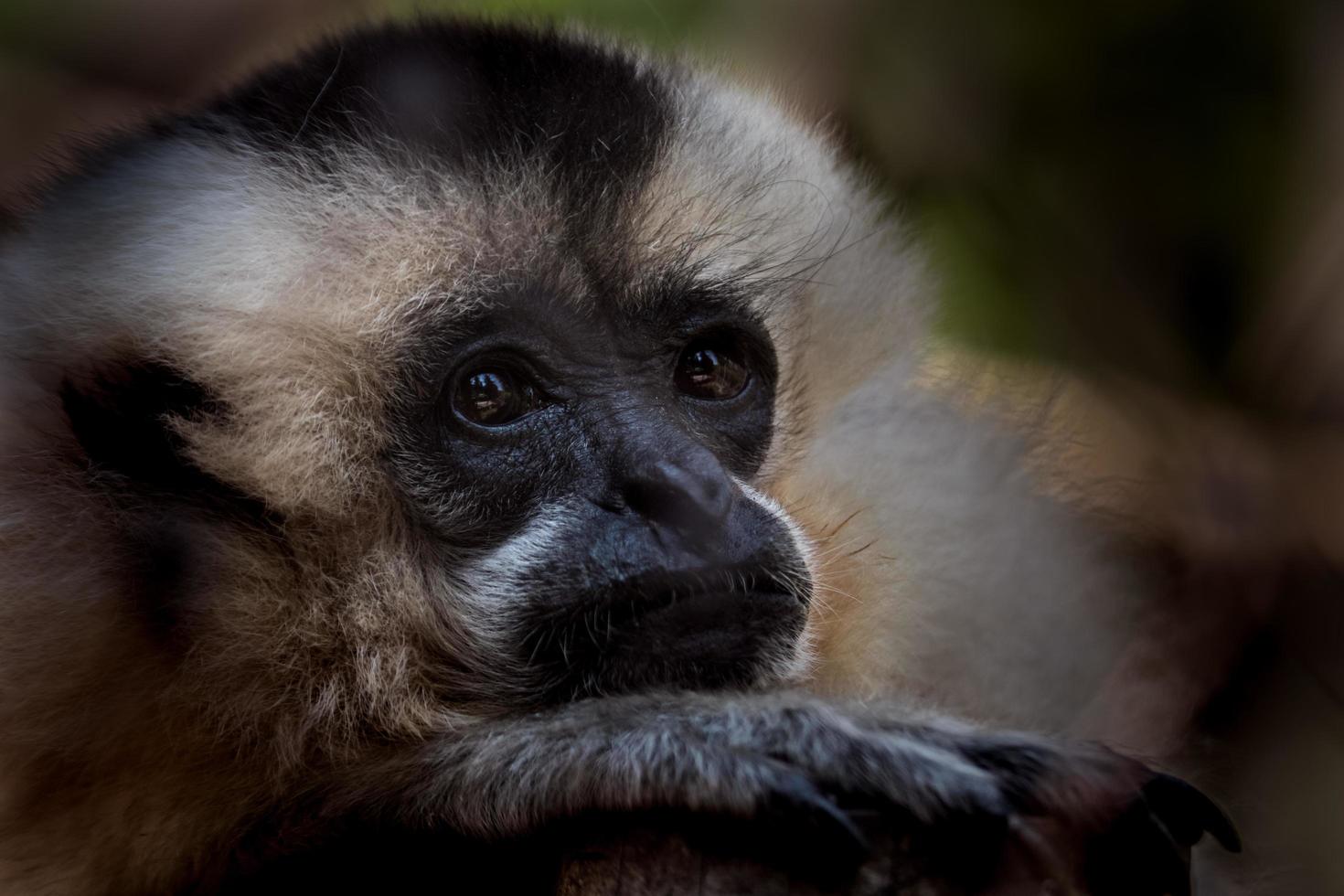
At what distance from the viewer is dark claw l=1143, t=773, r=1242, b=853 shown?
1442 mm

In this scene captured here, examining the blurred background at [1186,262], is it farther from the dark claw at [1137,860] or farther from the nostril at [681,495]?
the nostril at [681,495]

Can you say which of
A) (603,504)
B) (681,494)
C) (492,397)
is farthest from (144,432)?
(681,494)

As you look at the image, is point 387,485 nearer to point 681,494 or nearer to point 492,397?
point 492,397

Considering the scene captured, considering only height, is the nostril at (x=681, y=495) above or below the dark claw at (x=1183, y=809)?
above

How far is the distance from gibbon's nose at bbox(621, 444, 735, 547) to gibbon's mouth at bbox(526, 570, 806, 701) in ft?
Result: 0.26

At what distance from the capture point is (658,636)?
199cm

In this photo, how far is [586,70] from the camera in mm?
2400

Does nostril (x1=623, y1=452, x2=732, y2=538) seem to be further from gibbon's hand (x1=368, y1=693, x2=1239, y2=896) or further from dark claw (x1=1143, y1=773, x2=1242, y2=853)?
dark claw (x1=1143, y1=773, x2=1242, y2=853)

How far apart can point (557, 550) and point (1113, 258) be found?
95 cm

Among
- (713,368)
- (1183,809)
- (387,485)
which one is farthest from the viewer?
(713,368)

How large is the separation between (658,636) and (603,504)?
0.23 meters

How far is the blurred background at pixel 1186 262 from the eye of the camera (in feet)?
4.50

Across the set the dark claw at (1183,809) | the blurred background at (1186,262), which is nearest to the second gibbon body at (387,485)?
the dark claw at (1183,809)

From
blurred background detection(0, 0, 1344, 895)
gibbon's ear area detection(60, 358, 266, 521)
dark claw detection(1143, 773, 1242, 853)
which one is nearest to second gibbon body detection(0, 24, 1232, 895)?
gibbon's ear area detection(60, 358, 266, 521)
